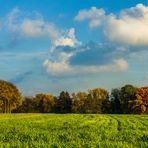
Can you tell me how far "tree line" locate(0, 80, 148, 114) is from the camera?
6191 inches

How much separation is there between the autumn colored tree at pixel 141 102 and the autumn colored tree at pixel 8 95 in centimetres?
4131

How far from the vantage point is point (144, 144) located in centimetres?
2397

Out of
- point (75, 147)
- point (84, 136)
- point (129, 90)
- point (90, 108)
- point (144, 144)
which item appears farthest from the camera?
point (90, 108)

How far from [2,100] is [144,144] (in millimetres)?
138011

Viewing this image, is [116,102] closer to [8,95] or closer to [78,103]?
[78,103]

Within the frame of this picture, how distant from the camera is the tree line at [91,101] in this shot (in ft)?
516

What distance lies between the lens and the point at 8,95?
15675 cm

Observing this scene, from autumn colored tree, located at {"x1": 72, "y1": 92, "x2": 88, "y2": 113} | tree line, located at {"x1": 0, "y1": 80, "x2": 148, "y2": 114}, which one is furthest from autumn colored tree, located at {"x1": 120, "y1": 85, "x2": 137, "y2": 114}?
autumn colored tree, located at {"x1": 72, "y1": 92, "x2": 88, "y2": 113}

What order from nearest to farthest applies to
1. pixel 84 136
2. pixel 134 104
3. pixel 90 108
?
pixel 84 136, pixel 134 104, pixel 90 108

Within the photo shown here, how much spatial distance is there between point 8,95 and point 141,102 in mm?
46221

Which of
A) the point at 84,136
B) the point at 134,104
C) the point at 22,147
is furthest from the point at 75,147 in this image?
the point at 134,104

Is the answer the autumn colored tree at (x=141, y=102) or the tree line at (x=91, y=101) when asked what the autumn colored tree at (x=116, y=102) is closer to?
the tree line at (x=91, y=101)

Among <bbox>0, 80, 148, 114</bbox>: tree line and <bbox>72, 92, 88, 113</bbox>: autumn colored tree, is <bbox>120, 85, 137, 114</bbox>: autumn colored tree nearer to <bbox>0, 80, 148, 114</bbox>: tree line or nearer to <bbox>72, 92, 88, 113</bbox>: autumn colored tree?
<bbox>0, 80, 148, 114</bbox>: tree line

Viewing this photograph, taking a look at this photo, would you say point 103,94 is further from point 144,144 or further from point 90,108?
point 144,144
